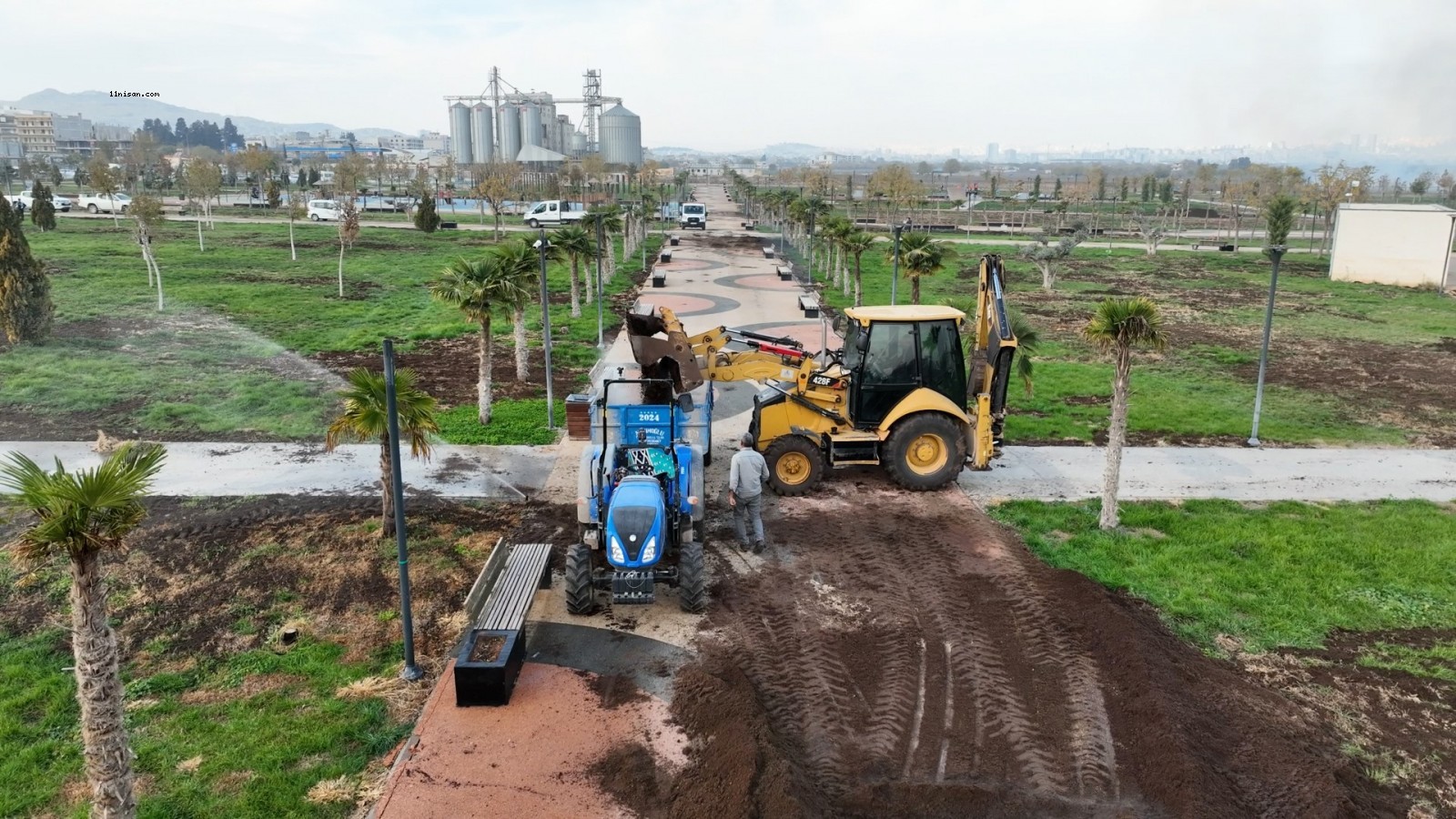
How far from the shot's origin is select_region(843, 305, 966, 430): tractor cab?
14328 millimetres

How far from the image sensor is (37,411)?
56.4 ft

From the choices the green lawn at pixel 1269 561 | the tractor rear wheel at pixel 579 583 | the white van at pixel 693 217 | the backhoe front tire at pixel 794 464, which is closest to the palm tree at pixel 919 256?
the backhoe front tire at pixel 794 464

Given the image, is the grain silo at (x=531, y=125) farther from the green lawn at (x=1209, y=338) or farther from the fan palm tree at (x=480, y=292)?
the fan palm tree at (x=480, y=292)

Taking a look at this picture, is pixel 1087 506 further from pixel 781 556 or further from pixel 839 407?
pixel 781 556

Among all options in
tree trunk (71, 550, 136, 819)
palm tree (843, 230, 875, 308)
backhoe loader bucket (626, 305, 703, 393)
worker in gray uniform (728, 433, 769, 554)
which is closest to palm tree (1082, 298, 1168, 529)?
worker in gray uniform (728, 433, 769, 554)

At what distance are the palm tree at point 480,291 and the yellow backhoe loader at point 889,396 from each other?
11.8ft

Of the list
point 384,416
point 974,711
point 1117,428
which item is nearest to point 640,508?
point 384,416

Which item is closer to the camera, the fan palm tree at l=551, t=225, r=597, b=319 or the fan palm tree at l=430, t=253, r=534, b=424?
the fan palm tree at l=430, t=253, r=534, b=424

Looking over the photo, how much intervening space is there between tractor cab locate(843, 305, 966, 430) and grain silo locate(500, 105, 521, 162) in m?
153

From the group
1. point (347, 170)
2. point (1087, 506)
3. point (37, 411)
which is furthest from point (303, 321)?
point (347, 170)

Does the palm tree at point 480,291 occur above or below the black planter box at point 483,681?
above

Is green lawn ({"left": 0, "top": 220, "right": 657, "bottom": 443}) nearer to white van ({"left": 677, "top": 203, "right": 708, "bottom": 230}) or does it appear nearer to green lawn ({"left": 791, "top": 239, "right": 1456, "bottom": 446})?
green lawn ({"left": 791, "top": 239, "right": 1456, "bottom": 446})

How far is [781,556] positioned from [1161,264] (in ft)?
130

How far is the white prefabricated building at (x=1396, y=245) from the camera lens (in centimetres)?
3709
